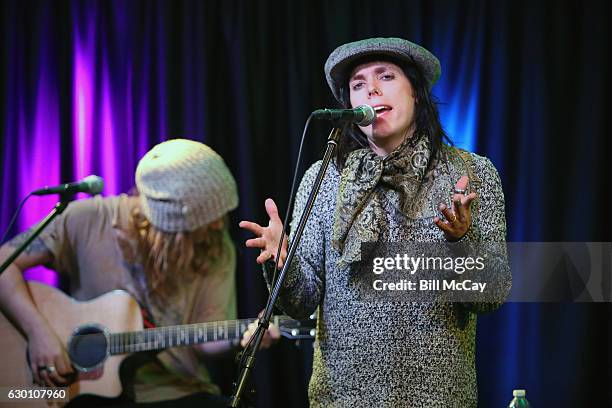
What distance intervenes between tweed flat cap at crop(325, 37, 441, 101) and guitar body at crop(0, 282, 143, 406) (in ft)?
4.65

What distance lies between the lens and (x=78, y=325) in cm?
315

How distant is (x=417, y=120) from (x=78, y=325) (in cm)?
170

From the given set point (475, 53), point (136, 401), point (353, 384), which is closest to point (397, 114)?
point (353, 384)

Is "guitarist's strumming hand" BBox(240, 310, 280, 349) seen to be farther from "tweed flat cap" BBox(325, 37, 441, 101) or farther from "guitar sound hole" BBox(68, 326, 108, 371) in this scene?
"tweed flat cap" BBox(325, 37, 441, 101)

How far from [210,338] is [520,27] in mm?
1787

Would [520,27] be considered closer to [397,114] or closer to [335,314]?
[397,114]

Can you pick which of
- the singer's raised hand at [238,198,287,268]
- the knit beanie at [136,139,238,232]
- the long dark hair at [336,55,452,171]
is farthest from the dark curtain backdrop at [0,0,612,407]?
the singer's raised hand at [238,198,287,268]

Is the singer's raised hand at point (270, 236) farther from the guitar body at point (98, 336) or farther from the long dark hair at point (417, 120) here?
the guitar body at point (98, 336)

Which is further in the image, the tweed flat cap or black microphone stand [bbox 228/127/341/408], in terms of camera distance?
the tweed flat cap

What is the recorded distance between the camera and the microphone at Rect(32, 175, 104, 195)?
2826 mm

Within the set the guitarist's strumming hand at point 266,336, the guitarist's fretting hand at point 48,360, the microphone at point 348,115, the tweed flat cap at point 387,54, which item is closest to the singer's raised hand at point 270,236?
the microphone at point 348,115

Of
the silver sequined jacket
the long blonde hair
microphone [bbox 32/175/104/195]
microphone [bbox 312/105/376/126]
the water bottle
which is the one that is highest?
microphone [bbox 312/105/376/126]

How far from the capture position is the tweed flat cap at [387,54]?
2.27 metres

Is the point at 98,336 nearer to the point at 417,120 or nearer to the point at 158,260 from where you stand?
the point at 158,260
